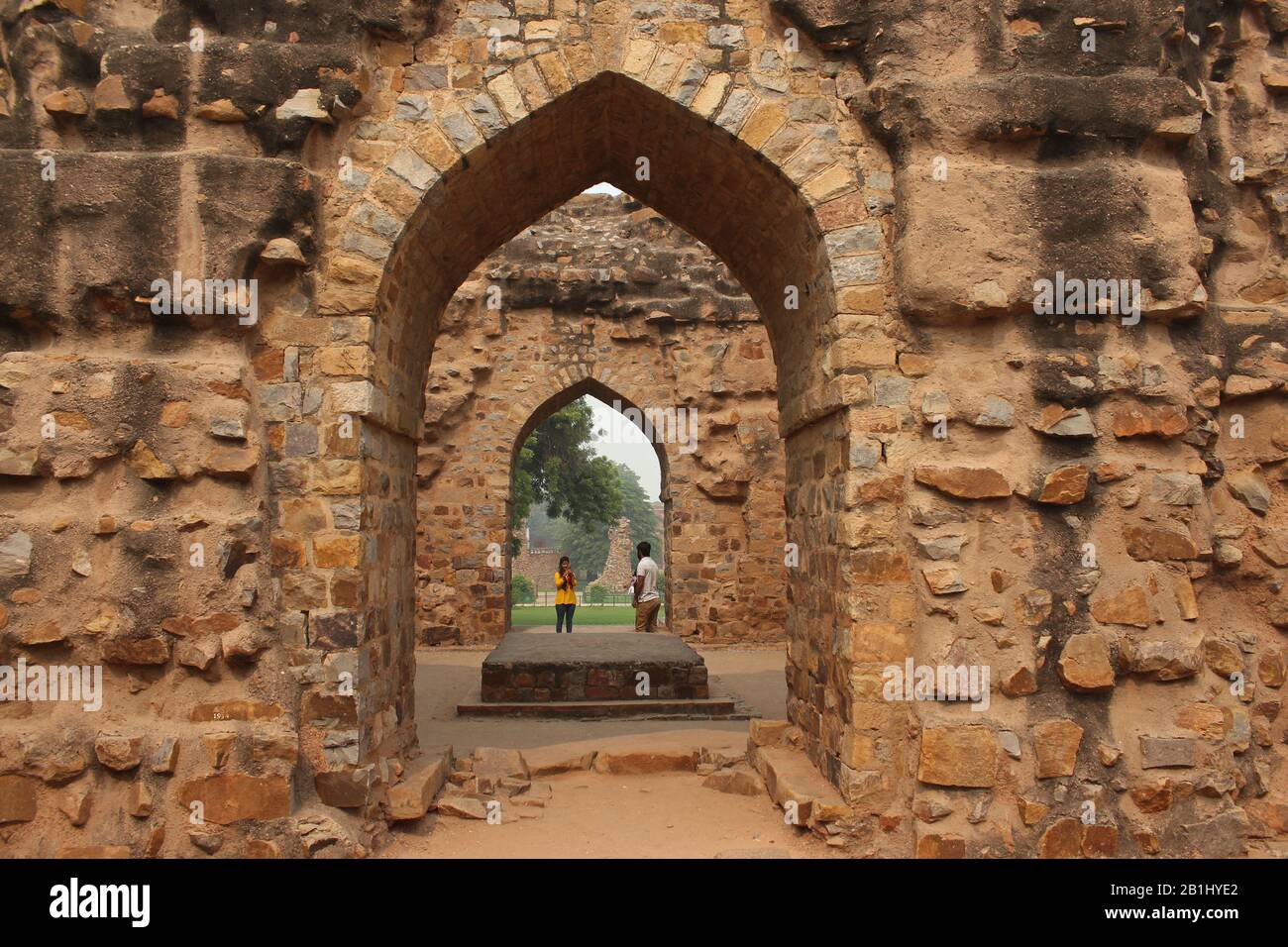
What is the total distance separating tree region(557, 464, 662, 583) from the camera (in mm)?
42250

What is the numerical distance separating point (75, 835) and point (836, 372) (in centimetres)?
380

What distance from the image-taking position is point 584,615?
22.9 metres

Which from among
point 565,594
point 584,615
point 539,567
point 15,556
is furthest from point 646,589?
point 539,567

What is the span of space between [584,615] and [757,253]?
18.2m

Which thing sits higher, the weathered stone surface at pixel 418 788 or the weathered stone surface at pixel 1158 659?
the weathered stone surface at pixel 1158 659

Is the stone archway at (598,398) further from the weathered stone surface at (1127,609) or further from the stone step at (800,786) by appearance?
the weathered stone surface at (1127,609)

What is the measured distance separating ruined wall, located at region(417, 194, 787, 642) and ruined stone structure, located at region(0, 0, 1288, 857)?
7209 millimetres

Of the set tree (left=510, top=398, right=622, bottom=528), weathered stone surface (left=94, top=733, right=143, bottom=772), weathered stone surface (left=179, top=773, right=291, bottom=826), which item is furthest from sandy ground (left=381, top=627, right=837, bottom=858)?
tree (left=510, top=398, right=622, bottom=528)

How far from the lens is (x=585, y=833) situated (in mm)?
4645

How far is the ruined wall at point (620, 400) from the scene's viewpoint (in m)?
11.9

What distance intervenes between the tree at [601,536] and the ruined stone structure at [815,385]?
2945cm

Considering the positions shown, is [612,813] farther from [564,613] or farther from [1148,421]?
[564,613]

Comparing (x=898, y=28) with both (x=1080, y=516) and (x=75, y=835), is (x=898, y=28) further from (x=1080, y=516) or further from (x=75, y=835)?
(x=75, y=835)

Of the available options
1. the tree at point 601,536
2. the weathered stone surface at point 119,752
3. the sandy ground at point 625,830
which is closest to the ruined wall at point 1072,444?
the sandy ground at point 625,830
